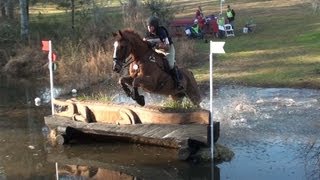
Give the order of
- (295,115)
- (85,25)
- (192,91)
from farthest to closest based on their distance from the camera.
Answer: (85,25) < (295,115) < (192,91)

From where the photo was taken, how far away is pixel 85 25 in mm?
23938

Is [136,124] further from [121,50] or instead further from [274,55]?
[274,55]

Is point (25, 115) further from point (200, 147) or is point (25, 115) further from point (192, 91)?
point (200, 147)

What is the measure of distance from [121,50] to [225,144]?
2675 mm

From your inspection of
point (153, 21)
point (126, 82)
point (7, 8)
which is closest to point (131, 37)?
point (153, 21)

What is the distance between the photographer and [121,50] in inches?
391

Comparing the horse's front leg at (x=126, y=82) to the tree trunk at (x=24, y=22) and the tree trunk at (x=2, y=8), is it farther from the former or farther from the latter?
the tree trunk at (x=2, y=8)

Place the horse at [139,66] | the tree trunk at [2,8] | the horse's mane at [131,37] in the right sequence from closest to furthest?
1. the horse at [139,66]
2. the horse's mane at [131,37]
3. the tree trunk at [2,8]

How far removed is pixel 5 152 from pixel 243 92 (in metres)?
7.01

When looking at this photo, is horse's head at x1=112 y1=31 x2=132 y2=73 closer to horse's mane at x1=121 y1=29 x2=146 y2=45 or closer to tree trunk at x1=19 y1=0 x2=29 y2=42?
horse's mane at x1=121 y1=29 x2=146 y2=45

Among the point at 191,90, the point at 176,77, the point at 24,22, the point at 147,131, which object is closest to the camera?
the point at 147,131

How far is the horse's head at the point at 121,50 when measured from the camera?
9.80m

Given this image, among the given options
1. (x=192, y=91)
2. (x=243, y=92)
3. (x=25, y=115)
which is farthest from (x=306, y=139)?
(x=25, y=115)

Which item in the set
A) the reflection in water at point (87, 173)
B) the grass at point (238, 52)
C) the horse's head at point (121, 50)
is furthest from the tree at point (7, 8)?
the reflection in water at point (87, 173)
